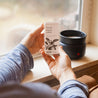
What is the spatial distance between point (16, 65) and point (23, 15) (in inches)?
12.6

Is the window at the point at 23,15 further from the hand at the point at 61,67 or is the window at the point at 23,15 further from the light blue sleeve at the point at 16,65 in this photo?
the hand at the point at 61,67

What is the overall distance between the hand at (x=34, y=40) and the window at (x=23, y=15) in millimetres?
120

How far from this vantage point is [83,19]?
1.26 m

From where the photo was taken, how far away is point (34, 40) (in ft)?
3.14

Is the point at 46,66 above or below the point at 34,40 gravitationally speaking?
below

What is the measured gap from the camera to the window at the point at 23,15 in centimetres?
96

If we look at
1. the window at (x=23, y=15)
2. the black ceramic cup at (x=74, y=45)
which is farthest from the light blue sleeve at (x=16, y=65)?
the black ceramic cup at (x=74, y=45)

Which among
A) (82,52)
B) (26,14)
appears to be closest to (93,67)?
(82,52)

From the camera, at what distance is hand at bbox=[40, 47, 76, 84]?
78 cm

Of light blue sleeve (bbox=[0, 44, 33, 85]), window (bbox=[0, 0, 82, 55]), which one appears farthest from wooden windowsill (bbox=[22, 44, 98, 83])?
window (bbox=[0, 0, 82, 55])

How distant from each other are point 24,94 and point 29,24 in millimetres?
800

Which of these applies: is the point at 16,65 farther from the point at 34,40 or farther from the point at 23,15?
the point at 23,15

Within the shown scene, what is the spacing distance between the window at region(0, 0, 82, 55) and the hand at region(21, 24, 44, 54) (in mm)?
120

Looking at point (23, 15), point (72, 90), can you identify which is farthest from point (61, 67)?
point (23, 15)
